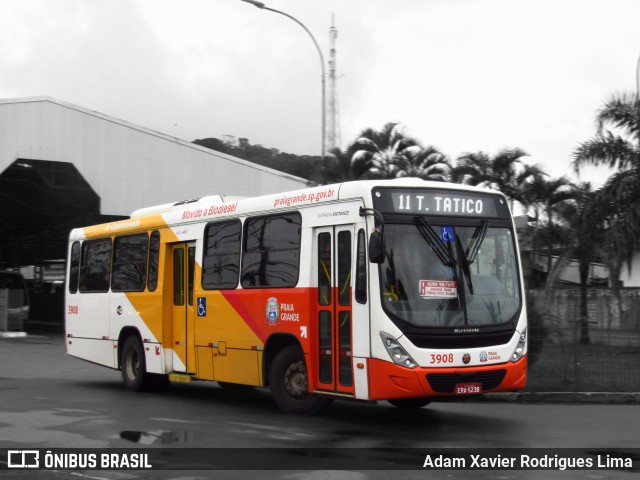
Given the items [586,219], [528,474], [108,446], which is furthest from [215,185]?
[528,474]

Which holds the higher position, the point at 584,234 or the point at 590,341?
the point at 584,234

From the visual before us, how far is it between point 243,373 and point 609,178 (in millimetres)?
13744

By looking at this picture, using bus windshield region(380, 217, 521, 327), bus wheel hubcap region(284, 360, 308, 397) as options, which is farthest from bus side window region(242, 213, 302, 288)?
bus windshield region(380, 217, 521, 327)

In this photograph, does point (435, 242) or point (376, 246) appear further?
point (435, 242)

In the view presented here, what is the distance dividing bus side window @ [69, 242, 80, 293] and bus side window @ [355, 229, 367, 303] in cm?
903

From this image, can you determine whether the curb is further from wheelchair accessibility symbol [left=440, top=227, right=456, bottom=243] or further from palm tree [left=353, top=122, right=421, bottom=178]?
palm tree [left=353, top=122, right=421, bottom=178]

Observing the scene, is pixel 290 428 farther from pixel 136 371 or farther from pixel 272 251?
pixel 136 371

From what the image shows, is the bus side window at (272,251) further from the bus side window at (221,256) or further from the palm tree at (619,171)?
the palm tree at (619,171)

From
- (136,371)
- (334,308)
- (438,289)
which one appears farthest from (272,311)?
(136,371)

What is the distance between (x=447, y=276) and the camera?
11.0 meters

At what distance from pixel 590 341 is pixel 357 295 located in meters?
5.64

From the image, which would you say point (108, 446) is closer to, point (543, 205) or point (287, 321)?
point (287, 321)

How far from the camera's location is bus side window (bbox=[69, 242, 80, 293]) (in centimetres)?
1850

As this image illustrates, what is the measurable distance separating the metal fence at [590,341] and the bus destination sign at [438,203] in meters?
3.69
